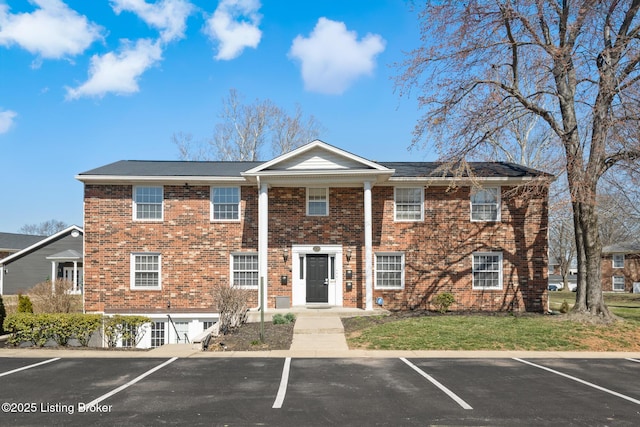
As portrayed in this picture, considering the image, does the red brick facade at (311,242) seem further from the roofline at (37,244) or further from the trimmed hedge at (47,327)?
the roofline at (37,244)

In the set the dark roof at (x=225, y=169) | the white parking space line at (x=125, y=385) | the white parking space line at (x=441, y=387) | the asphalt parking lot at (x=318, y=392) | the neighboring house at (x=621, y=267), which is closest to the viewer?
the asphalt parking lot at (x=318, y=392)

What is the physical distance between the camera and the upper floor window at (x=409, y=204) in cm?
1945

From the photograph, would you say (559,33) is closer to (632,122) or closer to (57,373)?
(632,122)

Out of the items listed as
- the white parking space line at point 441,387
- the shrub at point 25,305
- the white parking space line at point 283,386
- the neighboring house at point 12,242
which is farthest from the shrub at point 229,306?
the neighboring house at point 12,242

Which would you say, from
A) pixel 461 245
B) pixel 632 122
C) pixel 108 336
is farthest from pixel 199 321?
pixel 632 122

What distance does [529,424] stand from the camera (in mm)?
6316

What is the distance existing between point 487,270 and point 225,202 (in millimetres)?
11132

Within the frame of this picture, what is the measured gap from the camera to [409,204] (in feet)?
64.0

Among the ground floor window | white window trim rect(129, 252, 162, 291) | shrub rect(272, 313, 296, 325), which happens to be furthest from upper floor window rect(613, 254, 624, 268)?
the ground floor window

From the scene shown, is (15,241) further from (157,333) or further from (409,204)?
(409,204)

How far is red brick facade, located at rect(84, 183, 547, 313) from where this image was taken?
62.5ft

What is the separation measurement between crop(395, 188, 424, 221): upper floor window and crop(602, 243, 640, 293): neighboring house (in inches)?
1371

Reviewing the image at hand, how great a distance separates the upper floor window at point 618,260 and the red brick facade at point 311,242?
33213mm

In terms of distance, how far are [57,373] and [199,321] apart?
29.4ft
